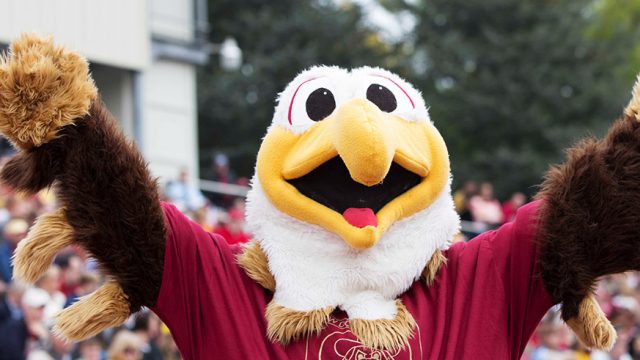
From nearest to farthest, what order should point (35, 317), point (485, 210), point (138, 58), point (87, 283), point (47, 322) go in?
point (47, 322) < point (35, 317) < point (87, 283) < point (485, 210) < point (138, 58)

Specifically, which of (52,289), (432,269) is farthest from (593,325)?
(52,289)

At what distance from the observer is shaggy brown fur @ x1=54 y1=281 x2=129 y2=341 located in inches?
131

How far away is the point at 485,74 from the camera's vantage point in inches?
937

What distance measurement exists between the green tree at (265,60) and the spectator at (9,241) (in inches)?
560

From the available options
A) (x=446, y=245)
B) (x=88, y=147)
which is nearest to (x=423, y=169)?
(x=446, y=245)

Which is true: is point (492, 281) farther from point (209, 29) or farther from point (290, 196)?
point (209, 29)

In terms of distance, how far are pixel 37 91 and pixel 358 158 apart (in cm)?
90

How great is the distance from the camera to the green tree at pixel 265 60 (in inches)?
886

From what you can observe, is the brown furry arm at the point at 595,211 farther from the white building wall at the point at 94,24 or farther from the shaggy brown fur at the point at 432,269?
the white building wall at the point at 94,24

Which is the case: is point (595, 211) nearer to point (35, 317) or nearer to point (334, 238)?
point (334, 238)

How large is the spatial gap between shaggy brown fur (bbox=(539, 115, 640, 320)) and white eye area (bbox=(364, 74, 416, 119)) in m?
0.50

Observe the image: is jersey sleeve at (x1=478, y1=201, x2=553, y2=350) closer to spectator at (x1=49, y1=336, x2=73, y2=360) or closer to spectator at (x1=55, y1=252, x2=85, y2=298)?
spectator at (x1=49, y1=336, x2=73, y2=360)

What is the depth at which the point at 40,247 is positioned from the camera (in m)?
3.27

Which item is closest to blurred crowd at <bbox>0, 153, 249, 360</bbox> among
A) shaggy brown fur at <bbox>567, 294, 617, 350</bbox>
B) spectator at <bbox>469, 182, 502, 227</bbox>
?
shaggy brown fur at <bbox>567, 294, 617, 350</bbox>
